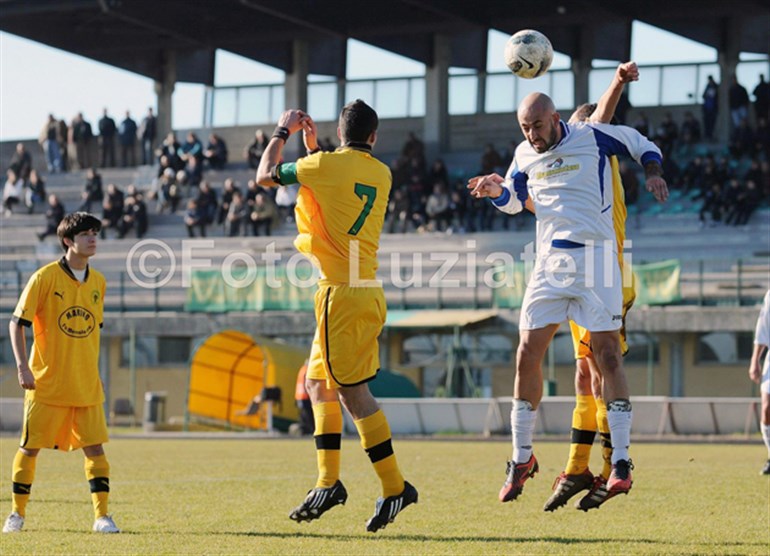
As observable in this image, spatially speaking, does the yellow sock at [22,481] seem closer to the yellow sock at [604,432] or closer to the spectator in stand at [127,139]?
the yellow sock at [604,432]

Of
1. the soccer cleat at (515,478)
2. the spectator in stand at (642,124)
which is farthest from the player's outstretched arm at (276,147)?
the spectator in stand at (642,124)

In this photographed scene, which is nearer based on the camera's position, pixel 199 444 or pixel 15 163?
pixel 199 444

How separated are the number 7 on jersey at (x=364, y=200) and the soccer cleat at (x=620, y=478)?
2239 mm

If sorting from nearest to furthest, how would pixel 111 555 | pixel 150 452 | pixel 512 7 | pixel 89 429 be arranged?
pixel 111 555 < pixel 89 429 < pixel 150 452 < pixel 512 7

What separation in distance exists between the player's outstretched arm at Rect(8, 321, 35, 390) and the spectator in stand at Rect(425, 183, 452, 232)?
2810 centimetres

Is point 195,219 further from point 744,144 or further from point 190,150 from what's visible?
point 744,144

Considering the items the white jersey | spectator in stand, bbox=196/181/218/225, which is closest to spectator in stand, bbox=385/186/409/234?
spectator in stand, bbox=196/181/218/225

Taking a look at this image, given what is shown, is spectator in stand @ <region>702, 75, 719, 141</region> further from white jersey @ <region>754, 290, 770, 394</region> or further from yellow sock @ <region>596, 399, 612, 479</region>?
yellow sock @ <region>596, 399, 612, 479</region>

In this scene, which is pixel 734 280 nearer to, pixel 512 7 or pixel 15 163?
pixel 512 7

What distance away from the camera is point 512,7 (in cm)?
4412

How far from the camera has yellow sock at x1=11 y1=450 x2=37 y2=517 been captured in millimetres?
10758

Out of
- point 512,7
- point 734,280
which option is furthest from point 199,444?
point 512,7

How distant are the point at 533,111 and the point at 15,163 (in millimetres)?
40146

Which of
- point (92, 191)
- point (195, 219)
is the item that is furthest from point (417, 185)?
point (92, 191)
